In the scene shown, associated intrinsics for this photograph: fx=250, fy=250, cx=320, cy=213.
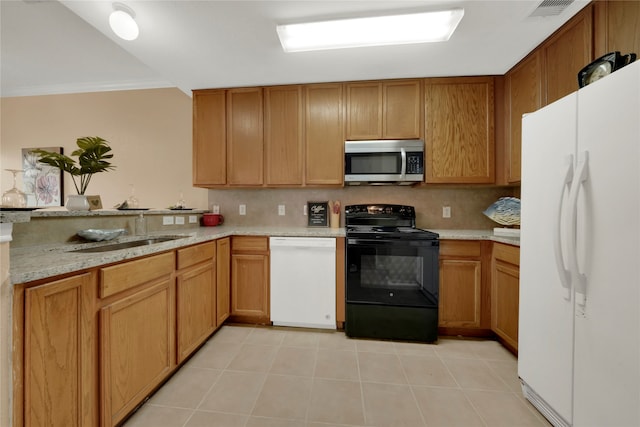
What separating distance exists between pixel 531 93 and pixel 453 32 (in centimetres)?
87

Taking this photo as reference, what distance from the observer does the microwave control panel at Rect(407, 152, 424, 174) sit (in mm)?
2381

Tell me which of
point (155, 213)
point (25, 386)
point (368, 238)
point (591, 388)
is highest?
point (155, 213)

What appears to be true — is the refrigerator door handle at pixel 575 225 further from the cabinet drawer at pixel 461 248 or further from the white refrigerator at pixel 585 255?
the cabinet drawer at pixel 461 248

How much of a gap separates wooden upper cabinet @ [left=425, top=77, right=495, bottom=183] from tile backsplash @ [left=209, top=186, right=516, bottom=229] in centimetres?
32

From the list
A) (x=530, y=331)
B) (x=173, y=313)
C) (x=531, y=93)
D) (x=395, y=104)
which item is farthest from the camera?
(x=395, y=104)

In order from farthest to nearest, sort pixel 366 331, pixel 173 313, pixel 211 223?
pixel 211 223
pixel 366 331
pixel 173 313

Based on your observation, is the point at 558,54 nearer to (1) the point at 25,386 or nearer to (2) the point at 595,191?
(2) the point at 595,191

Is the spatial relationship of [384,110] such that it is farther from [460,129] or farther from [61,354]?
[61,354]

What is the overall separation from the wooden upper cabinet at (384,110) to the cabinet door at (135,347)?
208 cm

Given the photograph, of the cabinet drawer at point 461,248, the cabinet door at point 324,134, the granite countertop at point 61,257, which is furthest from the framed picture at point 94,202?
the cabinet drawer at point 461,248

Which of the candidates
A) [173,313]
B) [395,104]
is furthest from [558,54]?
[173,313]

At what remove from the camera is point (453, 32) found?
1725mm

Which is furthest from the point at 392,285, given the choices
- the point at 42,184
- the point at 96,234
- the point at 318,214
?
the point at 42,184

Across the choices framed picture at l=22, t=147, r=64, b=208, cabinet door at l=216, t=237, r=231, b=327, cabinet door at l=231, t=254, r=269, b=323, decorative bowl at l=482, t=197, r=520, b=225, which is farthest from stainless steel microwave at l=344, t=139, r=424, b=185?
framed picture at l=22, t=147, r=64, b=208
